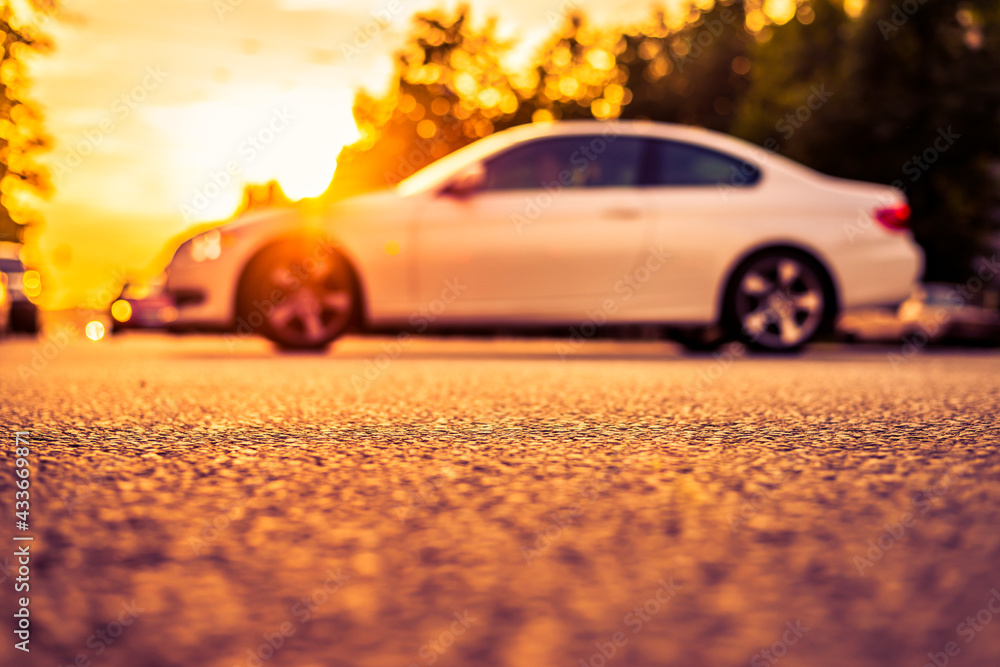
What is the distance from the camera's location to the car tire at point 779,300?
8578 millimetres

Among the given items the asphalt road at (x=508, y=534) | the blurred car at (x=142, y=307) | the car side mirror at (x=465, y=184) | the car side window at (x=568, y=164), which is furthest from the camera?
the blurred car at (x=142, y=307)

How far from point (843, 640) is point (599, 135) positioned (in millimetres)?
7350

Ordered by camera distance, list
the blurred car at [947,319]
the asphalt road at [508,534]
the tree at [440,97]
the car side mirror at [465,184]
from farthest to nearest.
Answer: the tree at [440,97]
the blurred car at [947,319]
the car side mirror at [465,184]
the asphalt road at [508,534]

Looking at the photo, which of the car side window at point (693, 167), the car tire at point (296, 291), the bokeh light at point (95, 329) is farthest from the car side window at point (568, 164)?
the bokeh light at point (95, 329)

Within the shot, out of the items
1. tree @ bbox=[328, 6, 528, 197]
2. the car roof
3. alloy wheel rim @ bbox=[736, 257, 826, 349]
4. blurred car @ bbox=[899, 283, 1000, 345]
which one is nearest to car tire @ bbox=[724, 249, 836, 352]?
alloy wheel rim @ bbox=[736, 257, 826, 349]

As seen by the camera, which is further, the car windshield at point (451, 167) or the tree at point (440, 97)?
the tree at point (440, 97)

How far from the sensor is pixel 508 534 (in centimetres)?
242

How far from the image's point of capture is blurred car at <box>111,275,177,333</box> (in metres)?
8.99

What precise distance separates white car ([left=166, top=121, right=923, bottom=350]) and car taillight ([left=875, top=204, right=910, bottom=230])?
0.6 inches

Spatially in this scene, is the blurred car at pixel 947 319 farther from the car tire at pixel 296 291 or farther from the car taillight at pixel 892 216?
the car tire at pixel 296 291

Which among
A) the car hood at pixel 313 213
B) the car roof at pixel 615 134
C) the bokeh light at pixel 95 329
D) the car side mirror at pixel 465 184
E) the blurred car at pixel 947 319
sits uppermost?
the car roof at pixel 615 134

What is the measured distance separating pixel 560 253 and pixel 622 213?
54cm

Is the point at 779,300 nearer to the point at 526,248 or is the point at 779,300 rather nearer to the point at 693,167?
the point at 693,167

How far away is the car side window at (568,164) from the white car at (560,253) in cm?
1
